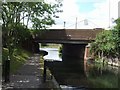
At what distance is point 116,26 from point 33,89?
119ft

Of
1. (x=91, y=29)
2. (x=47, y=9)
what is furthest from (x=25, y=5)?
(x=91, y=29)

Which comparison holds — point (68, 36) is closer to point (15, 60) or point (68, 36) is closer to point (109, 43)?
point (109, 43)

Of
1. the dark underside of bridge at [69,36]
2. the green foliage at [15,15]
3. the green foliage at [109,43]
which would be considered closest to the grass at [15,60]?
the green foliage at [15,15]

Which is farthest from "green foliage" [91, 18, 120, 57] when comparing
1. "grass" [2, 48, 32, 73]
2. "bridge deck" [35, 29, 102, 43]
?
"grass" [2, 48, 32, 73]

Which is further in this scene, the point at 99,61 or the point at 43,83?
the point at 99,61

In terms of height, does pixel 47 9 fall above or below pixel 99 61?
above

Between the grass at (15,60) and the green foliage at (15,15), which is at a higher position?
the green foliage at (15,15)

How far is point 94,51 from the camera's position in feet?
219

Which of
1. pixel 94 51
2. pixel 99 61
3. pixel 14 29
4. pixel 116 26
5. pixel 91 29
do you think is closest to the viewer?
pixel 14 29

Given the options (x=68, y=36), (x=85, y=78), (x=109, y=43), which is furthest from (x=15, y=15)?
(x=68, y=36)

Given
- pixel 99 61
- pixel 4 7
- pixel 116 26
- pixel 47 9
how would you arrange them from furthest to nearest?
1. pixel 99 61
2. pixel 116 26
3. pixel 47 9
4. pixel 4 7

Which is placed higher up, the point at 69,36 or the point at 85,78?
the point at 69,36

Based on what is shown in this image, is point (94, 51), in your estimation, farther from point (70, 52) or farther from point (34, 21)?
point (34, 21)

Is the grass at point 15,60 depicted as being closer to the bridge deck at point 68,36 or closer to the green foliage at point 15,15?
the green foliage at point 15,15
